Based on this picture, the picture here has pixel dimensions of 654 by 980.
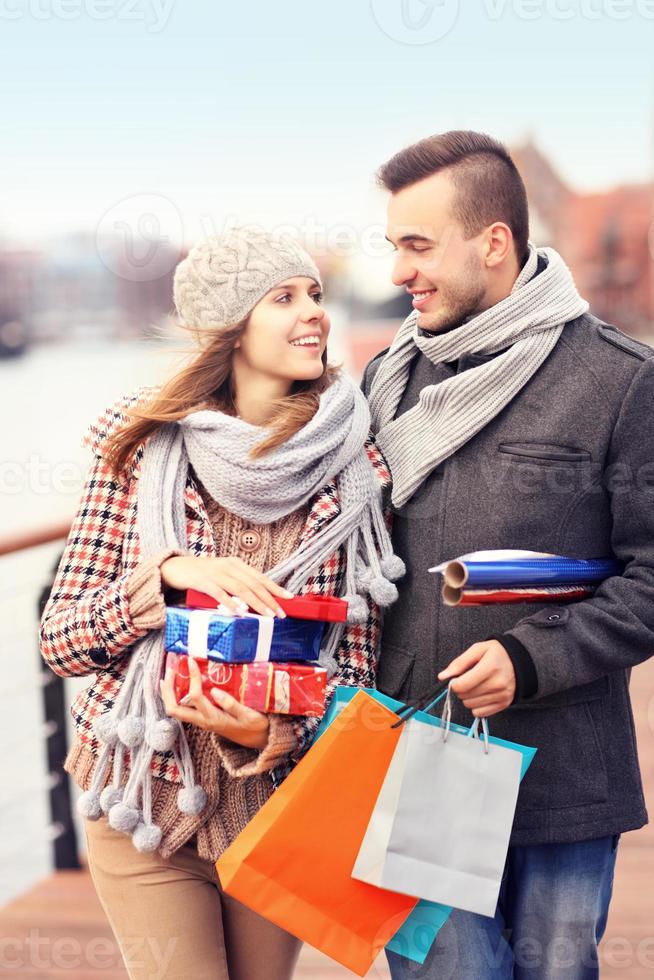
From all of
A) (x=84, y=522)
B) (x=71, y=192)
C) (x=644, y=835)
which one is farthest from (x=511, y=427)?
(x=71, y=192)

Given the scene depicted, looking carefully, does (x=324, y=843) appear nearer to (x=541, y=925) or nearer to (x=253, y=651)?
(x=253, y=651)

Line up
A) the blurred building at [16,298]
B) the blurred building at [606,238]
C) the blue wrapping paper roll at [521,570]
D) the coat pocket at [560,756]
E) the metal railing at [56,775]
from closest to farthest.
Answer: the blue wrapping paper roll at [521,570], the coat pocket at [560,756], the metal railing at [56,775], the blurred building at [606,238], the blurred building at [16,298]

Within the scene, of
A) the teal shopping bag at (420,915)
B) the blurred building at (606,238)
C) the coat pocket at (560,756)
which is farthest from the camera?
the blurred building at (606,238)

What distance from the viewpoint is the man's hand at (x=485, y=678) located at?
1.34 meters

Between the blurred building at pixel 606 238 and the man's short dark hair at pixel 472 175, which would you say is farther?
the blurred building at pixel 606 238

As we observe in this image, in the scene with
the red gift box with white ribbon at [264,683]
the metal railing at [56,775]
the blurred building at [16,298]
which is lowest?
the blurred building at [16,298]

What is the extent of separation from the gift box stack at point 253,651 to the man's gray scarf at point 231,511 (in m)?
0.09

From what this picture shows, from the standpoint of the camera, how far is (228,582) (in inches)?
53.3

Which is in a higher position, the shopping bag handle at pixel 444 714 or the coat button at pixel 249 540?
the coat button at pixel 249 540

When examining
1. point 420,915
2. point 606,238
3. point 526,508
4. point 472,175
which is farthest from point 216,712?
point 606,238

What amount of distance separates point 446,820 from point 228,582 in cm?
41

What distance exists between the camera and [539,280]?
1540mm

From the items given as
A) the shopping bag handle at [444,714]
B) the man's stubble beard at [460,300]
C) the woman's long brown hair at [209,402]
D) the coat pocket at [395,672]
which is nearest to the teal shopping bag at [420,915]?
the shopping bag handle at [444,714]

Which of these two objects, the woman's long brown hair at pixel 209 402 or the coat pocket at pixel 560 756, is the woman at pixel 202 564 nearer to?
the woman's long brown hair at pixel 209 402
